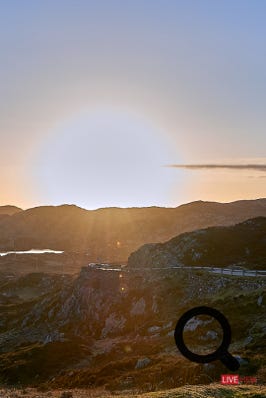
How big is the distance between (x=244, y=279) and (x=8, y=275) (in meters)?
136

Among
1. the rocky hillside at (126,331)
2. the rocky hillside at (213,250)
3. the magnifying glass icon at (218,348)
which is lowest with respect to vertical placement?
the rocky hillside at (126,331)

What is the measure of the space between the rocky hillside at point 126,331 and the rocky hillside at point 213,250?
11.5 metres

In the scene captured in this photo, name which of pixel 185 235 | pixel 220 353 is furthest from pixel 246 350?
pixel 185 235

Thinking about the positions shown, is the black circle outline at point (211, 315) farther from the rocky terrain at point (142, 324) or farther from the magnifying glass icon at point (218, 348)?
the rocky terrain at point (142, 324)

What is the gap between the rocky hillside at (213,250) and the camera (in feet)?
274

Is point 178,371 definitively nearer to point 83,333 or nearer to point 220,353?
point 220,353

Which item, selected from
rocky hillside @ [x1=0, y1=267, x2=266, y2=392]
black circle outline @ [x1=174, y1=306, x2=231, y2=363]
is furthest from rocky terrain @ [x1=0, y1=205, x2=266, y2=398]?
black circle outline @ [x1=174, y1=306, x2=231, y2=363]

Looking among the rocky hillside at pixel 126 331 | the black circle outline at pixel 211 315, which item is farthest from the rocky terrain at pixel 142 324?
the black circle outline at pixel 211 315

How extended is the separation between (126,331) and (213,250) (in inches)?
1239

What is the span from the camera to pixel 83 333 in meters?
69.1

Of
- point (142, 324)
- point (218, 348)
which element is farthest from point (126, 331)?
point (218, 348)

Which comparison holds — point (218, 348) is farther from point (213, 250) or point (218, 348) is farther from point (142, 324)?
point (213, 250)

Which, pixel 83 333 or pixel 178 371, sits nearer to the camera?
pixel 178 371

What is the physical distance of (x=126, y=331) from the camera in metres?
62.9
